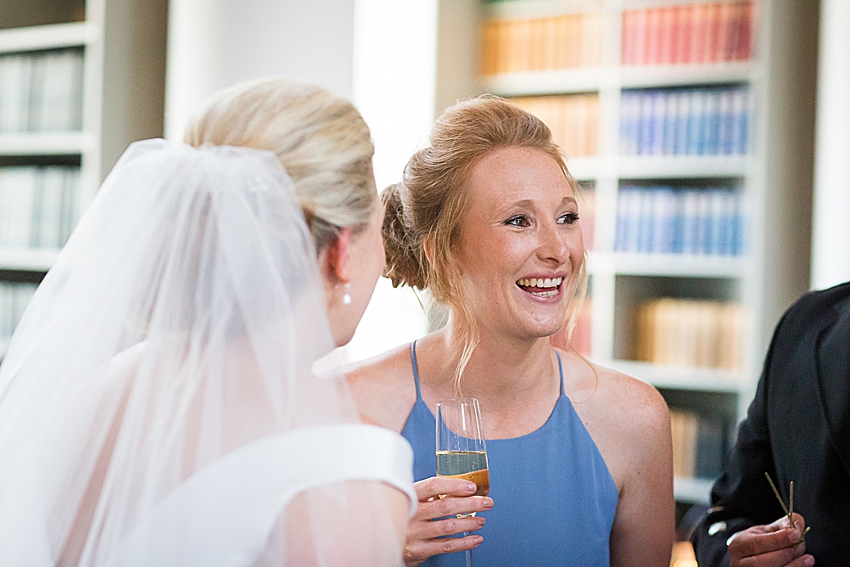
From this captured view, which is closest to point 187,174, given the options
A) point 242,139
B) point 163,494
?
point 242,139

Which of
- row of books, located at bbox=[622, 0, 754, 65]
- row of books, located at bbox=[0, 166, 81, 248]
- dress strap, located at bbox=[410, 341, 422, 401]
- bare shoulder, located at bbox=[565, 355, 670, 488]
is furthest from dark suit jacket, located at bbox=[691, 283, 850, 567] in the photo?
row of books, located at bbox=[0, 166, 81, 248]

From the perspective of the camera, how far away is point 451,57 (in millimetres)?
3779

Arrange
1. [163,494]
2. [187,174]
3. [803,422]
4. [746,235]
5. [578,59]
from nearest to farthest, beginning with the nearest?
[163,494] < [187,174] < [803,422] < [746,235] < [578,59]

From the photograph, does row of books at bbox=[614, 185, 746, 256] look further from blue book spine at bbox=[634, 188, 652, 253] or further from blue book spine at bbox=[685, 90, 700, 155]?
blue book spine at bbox=[685, 90, 700, 155]

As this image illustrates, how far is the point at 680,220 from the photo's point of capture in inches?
136

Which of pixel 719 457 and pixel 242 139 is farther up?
pixel 242 139

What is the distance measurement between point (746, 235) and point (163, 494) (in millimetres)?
2919

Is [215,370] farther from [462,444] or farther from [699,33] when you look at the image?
[699,33]

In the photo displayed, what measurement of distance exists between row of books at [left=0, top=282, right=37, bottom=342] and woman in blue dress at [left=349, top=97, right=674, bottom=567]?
2.57 meters

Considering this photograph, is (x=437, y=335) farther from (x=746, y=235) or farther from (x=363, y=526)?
(x=746, y=235)

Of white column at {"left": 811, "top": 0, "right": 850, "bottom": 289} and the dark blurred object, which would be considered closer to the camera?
white column at {"left": 811, "top": 0, "right": 850, "bottom": 289}

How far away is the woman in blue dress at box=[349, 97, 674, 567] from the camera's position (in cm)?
162

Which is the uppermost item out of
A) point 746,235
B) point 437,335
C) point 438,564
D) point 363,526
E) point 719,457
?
point 746,235

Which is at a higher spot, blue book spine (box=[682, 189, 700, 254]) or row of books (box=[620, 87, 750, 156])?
row of books (box=[620, 87, 750, 156])
